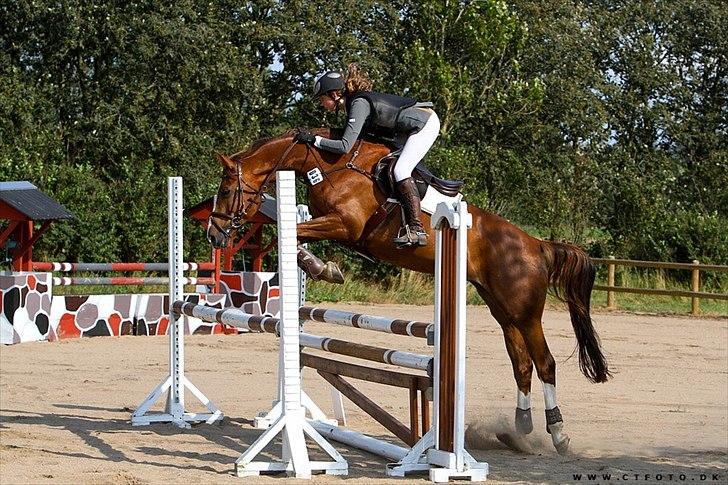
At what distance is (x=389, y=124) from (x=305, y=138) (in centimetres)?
50

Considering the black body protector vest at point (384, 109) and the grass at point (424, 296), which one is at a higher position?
the black body protector vest at point (384, 109)

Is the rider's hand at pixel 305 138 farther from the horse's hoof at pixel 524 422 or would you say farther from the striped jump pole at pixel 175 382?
the horse's hoof at pixel 524 422

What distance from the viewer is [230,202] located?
20.8ft

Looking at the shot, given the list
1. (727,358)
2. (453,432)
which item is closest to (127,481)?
(453,432)

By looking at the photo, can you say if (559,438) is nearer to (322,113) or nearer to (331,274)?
(331,274)

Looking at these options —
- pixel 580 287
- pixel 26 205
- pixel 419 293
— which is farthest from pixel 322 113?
pixel 580 287

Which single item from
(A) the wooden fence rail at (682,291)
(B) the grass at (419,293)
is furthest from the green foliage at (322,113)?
(A) the wooden fence rail at (682,291)

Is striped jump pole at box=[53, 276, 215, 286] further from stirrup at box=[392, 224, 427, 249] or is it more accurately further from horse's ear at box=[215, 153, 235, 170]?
stirrup at box=[392, 224, 427, 249]

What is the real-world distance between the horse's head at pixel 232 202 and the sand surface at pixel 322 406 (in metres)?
1.26

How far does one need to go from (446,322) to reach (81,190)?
540 inches

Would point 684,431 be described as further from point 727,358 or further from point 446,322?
point 727,358

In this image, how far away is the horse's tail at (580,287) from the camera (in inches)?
273

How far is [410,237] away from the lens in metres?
6.17

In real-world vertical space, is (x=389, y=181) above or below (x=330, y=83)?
below
